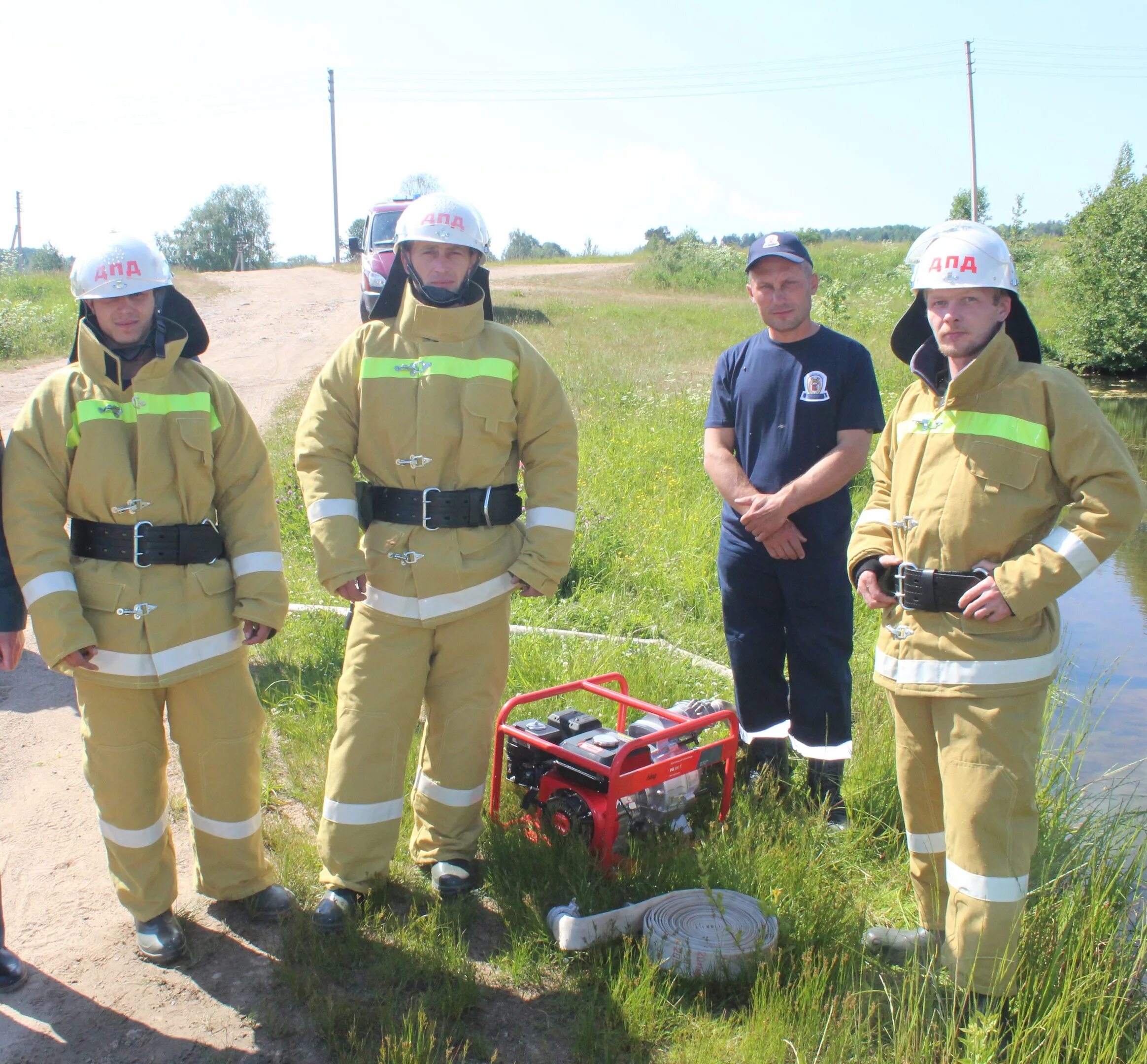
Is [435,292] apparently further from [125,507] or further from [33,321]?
[33,321]

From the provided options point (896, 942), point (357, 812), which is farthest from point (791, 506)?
point (357, 812)

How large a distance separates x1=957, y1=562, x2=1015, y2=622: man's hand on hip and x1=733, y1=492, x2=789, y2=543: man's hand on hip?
49.1 inches

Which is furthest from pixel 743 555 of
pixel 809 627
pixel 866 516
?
pixel 866 516

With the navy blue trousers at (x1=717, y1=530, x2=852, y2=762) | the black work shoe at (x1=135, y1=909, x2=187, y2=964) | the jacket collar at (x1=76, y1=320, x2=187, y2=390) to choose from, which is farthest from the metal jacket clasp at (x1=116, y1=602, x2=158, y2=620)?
the navy blue trousers at (x1=717, y1=530, x2=852, y2=762)

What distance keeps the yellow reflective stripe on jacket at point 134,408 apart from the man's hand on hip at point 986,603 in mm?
2411

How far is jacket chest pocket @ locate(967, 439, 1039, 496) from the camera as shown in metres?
2.77

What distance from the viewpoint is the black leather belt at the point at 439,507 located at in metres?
3.45

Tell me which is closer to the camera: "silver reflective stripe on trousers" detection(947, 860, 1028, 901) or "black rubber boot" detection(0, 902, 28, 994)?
"silver reflective stripe on trousers" detection(947, 860, 1028, 901)

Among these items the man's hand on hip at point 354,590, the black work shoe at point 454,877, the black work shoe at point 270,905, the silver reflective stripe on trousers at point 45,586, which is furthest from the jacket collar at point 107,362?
the black work shoe at point 454,877

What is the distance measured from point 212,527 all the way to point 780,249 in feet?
7.84

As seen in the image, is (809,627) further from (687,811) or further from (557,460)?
(557,460)

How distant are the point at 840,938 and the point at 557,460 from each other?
1861mm

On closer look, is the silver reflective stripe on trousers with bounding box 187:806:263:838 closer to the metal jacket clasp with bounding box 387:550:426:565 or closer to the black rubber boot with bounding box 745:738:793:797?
the metal jacket clasp with bounding box 387:550:426:565

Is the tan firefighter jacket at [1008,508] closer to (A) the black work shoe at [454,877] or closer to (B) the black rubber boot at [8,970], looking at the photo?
(A) the black work shoe at [454,877]
